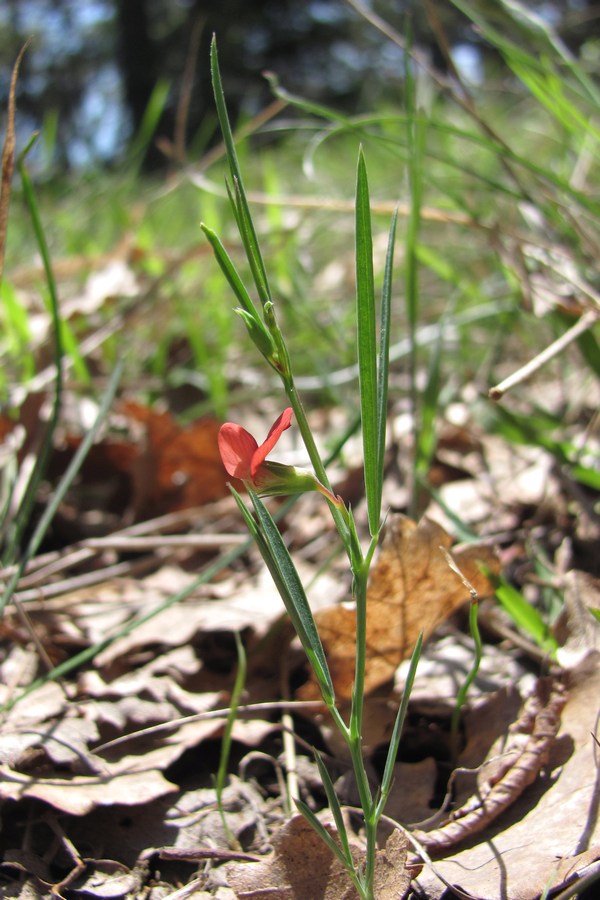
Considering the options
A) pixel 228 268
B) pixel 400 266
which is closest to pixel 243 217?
pixel 228 268

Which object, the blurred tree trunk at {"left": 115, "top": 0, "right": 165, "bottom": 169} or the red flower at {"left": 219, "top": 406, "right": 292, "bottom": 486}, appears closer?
the red flower at {"left": 219, "top": 406, "right": 292, "bottom": 486}

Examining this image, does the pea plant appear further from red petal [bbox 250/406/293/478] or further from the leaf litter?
the leaf litter

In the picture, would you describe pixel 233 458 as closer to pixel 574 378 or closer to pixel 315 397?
pixel 574 378

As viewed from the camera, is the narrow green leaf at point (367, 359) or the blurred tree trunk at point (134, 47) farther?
the blurred tree trunk at point (134, 47)

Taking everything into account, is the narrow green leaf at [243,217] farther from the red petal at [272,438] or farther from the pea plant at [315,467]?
the red petal at [272,438]

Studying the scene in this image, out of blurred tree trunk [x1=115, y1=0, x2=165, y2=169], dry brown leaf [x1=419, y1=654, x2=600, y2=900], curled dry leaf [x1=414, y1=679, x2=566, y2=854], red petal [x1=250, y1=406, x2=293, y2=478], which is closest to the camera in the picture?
red petal [x1=250, y1=406, x2=293, y2=478]

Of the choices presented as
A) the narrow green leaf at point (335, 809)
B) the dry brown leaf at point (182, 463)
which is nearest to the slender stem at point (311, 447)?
the narrow green leaf at point (335, 809)

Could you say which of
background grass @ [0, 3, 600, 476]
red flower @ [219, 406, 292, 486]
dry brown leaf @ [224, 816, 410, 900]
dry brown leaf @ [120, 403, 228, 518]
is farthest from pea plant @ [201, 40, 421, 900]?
dry brown leaf @ [120, 403, 228, 518]
